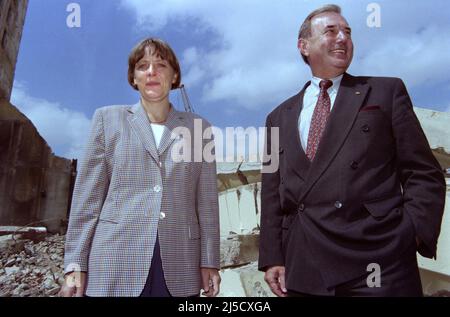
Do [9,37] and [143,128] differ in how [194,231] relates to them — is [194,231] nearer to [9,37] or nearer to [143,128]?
[143,128]

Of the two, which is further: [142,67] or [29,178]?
[29,178]

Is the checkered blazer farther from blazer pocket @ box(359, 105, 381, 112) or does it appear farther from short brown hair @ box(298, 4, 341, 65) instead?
short brown hair @ box(298, 4, 341, 65)

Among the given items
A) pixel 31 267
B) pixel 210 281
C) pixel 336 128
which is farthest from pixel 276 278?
pixel 31 267

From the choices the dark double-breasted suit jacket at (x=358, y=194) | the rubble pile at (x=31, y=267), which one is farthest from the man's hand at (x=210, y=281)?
the rubble pile at (x=31, y=267)

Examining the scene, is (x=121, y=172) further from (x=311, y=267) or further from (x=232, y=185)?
(x=232, y=185)

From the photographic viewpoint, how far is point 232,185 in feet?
19.0

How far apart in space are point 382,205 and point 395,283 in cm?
34

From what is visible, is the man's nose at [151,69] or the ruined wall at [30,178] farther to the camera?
the ruined wall at [30,178]

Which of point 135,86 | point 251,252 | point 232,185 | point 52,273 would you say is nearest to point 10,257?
point 52,273

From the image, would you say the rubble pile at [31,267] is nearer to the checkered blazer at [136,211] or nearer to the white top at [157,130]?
the checkered blazer at [136,211]

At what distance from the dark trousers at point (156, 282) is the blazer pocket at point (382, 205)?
0.98 m

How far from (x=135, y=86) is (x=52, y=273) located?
3676 mm

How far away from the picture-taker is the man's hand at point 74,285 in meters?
1.72

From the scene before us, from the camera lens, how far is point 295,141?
1982mm
